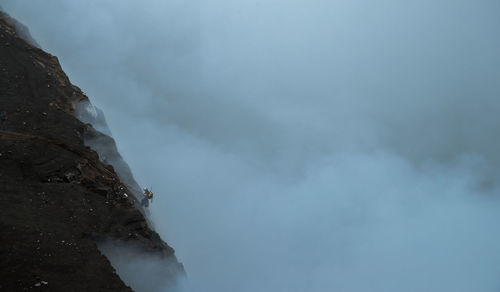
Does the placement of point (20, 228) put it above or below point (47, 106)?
below

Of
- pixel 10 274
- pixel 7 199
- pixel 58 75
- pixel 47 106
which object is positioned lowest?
pixel 10 274

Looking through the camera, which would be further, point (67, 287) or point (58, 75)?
point (58, 75)

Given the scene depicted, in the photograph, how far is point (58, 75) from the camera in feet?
137

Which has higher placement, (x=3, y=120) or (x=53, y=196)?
(x=3, y=120)

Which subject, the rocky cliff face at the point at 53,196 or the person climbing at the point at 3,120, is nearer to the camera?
the rocky cliff face at the point at 53,196

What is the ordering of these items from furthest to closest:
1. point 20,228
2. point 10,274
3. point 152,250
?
point 152,250 < point 20,228 < point 10,274

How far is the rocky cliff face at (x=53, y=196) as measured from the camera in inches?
760

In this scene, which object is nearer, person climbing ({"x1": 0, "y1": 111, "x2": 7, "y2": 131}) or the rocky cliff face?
the rocky cliff face

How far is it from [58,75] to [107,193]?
19.0 metres

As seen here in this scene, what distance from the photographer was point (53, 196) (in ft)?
82.0

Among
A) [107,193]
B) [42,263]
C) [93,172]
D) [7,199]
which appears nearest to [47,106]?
[93,172]

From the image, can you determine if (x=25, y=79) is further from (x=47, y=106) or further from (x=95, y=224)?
(x=95, y=224)

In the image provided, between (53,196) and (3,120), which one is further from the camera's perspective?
(3,120)

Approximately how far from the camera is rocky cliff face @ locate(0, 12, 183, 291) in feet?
63.3
